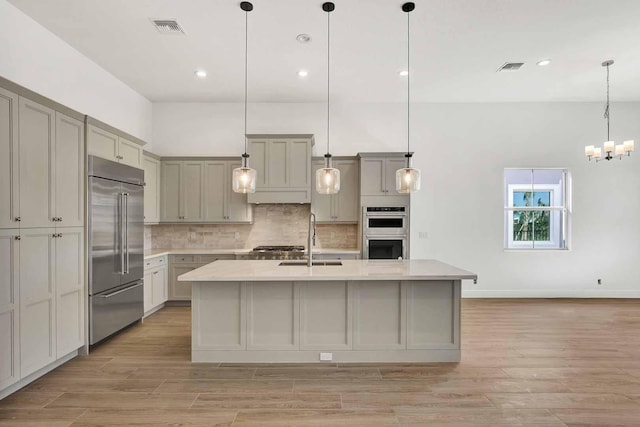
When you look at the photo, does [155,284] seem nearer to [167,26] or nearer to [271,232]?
[271,232]

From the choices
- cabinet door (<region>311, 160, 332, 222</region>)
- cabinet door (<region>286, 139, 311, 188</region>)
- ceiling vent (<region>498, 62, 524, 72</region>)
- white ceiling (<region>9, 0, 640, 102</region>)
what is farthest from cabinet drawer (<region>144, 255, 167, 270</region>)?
ceiling vent (<region>498, 62, 524, 72</region>)

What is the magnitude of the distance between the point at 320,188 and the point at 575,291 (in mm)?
5398

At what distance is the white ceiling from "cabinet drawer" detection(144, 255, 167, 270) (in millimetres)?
2563

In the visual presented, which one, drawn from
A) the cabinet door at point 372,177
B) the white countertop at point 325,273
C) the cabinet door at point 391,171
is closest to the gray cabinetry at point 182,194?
the white countertop at point 325,273

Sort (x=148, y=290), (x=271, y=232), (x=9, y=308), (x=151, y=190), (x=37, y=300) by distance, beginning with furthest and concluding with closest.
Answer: (x=271, y=232)
(x=151, y=190)
(x=148, y=290)
(x=37, y=300)
(x=9, y=308)

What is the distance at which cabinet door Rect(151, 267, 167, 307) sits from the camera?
5.02 metres

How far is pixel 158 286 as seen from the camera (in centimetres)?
518

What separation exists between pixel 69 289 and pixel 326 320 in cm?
242

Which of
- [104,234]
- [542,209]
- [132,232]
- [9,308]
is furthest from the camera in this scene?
[542,209]

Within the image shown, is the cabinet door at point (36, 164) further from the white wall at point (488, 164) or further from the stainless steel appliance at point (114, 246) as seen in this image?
the white wall at point (488, 164)

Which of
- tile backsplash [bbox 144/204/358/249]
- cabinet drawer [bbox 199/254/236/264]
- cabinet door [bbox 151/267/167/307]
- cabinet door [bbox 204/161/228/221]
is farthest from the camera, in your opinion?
tile backsplash [bbox 144/204/358/249]

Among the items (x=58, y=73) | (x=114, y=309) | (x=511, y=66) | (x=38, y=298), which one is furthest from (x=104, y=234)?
(x=511, y=66)

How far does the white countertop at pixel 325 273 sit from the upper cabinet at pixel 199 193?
2.26 metres

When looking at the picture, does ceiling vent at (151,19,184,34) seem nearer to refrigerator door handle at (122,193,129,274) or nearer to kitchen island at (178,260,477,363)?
refrigerator door handle at (122,193,129,274)
